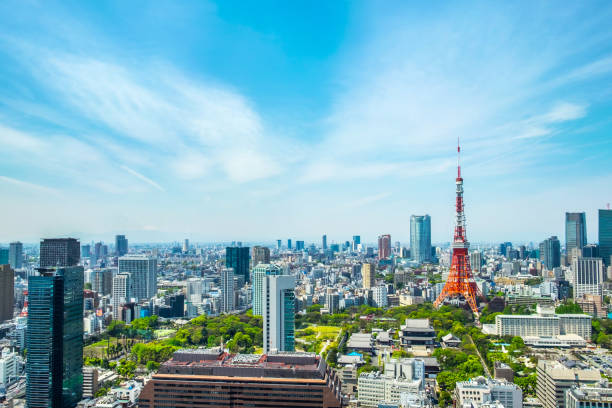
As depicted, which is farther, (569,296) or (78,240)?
(569,296)

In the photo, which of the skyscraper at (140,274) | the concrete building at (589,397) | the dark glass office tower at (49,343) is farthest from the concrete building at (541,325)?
the skyscraper at (140,274)

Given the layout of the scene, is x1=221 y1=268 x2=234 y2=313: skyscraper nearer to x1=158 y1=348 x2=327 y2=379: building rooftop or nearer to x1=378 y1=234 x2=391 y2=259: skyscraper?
x1=158 y1=348 x2=327 y2=379: building rooftop

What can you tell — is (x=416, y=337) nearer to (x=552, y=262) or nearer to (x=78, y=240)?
(x=78, y=240)

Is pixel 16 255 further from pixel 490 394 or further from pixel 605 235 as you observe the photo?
pixel 605 235

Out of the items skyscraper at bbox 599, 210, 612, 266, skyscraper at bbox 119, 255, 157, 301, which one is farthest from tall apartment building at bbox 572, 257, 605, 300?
skyscraper at bbox 119, 255, 157, 301

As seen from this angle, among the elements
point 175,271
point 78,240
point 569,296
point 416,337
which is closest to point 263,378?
point 78,240
